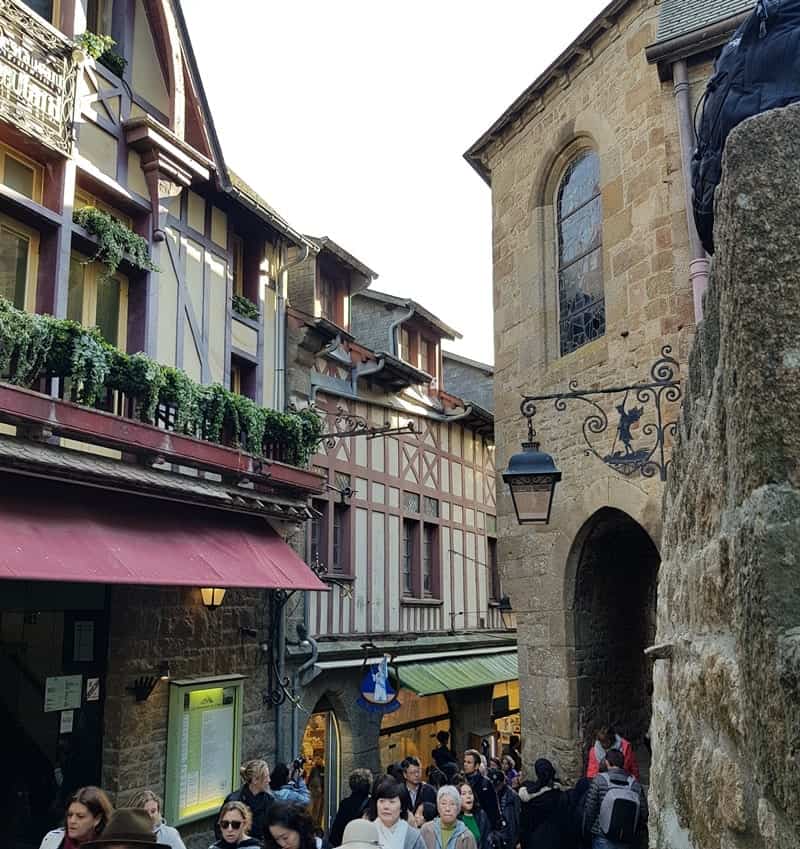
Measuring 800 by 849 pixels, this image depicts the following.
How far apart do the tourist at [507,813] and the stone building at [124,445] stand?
301 centimetres

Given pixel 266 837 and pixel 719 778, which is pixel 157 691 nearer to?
pixel 266 837

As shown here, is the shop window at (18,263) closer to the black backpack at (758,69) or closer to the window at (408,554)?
the black backpack at (758,69)

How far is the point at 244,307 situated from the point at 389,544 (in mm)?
4977

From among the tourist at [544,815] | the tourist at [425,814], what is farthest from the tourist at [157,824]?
the tourist at [544,815]

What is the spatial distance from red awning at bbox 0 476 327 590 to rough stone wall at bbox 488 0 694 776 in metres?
2.63

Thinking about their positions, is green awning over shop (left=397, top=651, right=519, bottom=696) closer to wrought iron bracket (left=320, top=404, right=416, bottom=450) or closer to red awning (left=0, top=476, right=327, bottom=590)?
wrought iron bracket (left=320, top=404, right=416, bottom=450)

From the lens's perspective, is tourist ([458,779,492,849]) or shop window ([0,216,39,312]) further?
shop window ([0,216,39,312])

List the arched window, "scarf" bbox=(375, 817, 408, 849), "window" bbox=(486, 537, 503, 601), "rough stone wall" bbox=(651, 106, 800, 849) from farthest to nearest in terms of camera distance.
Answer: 1. "window" bbox=(486, 537, 503, 601)
2. the arched window
3. "scarf" bbox=(375, 817, 408, 849)
4. "rough stone wall" bbox=(651, 106, 800, 849)

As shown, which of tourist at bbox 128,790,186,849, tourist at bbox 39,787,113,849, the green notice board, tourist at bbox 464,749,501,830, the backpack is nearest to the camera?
tourist at bbox 39,787,113,849

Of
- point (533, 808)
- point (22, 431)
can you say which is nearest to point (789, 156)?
point (533, 808)

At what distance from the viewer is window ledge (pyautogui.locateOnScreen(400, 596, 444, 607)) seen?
14852mm

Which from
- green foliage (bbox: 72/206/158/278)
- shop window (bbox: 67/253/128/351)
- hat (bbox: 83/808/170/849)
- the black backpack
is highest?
green foliage (bbox: 72/206/158/278)

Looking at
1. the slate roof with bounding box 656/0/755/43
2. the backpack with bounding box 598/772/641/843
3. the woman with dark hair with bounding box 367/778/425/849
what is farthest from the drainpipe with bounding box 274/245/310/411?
the woman with dark hair with bounding box 367/778/425/849

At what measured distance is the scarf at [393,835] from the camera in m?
4.77
